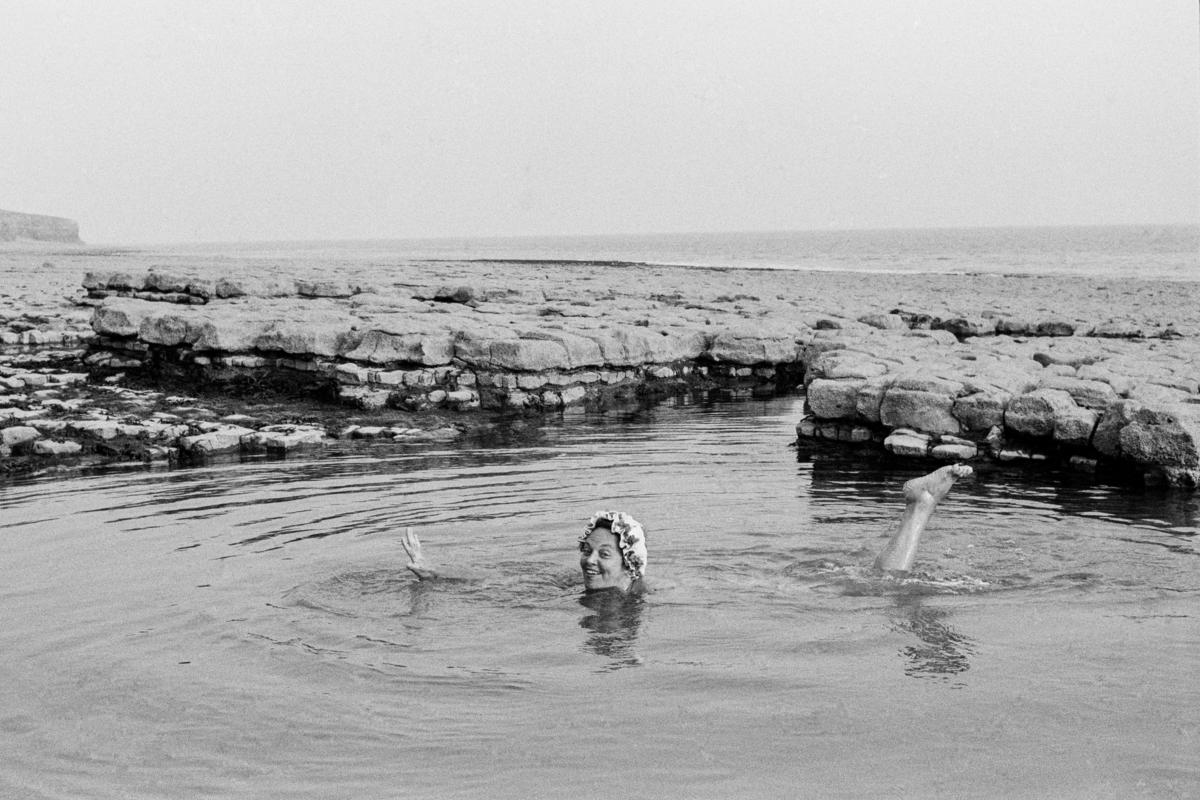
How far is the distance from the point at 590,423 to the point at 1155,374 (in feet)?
Result: 23.8

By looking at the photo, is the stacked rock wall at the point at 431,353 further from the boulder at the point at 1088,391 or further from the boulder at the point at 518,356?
the boulder at the point at 1088,391

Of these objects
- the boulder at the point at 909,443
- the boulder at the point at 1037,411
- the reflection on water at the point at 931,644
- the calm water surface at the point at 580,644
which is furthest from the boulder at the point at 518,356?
the reflection on water at the point at 931,644

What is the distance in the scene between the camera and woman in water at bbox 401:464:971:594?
28.2 feet

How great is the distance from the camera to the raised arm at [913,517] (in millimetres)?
8969

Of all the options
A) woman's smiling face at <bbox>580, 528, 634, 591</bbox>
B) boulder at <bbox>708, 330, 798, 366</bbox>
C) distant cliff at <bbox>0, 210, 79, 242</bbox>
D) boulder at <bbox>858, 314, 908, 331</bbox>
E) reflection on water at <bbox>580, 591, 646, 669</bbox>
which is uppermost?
distant cliff at <bbox>0, 210, 79, 242</bbox>

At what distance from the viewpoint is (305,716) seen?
6.19 meters

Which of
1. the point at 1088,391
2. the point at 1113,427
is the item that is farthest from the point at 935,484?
the point at 1088,391

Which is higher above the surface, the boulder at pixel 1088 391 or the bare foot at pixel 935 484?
the boulder at pixel 1088 391

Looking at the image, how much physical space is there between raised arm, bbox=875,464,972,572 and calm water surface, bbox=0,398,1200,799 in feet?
0.76

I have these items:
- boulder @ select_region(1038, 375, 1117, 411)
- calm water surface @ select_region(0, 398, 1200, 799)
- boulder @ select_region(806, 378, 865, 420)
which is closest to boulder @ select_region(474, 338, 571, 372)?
boulder @ select_region(806, 378, 865, 420)

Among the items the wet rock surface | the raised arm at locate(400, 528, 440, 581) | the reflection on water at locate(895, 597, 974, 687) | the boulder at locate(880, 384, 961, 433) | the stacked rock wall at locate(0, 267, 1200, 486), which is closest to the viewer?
the reflection on water at locate(895, 597, 974, 687)

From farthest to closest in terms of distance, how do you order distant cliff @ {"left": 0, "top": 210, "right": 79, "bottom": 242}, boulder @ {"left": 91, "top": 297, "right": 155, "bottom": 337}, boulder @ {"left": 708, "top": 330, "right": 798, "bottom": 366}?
distant cliff @ {"left": 0, "top": 210, "right": 79, "bottom": 242}
boulder @ {"left": 708, "top": 330, "right": 798, "bottom": 366}
boulder @ {"left": 91, "top": 297, "right": 155, "bottom": 337}

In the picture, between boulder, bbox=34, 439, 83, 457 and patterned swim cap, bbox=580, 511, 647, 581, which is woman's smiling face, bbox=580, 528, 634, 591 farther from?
boulder, bbox=34, 439, 83, 457

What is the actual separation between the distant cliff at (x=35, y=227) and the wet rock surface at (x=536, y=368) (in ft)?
362
